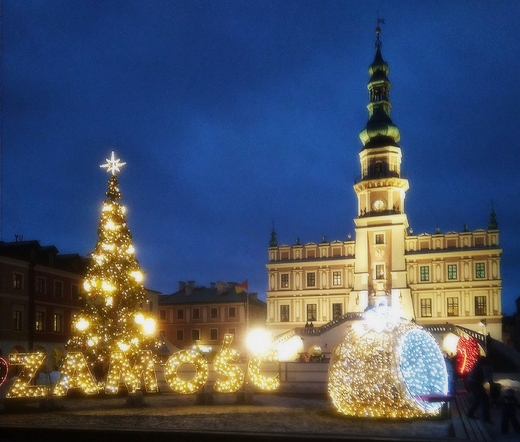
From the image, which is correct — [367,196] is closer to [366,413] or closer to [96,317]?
[96,317]

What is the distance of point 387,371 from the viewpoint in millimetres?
14992

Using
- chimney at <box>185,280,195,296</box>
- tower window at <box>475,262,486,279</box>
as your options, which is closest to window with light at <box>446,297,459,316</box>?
tower window at <box>475,262,486,279</box>

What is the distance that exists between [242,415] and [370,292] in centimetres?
4281

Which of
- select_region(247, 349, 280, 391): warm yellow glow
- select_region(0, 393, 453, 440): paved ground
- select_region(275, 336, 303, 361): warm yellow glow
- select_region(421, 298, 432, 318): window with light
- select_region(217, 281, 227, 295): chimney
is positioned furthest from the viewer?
select_region(217, 281, 227, 295): chimney

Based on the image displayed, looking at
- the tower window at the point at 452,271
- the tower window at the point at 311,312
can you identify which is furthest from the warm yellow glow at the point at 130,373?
the tower window at the point at 452,271

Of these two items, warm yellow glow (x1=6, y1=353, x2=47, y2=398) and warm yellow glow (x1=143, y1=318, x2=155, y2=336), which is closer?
warm yellow glow (x1=6, y1=353, x2=47, y2=398)

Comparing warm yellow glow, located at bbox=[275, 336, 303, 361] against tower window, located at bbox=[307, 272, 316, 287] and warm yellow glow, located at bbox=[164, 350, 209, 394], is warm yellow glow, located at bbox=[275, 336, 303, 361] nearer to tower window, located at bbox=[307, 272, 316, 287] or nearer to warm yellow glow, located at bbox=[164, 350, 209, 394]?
tower window, located at bbox=[307, 272, 316, 287]

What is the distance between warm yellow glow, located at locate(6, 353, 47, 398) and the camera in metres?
18.6

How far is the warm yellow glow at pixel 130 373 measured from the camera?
20109 millimetres

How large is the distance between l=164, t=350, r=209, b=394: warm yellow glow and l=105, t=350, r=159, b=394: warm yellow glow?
97cm

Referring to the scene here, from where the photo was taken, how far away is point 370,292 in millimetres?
58656

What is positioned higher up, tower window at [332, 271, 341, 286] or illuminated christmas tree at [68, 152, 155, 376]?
tower window at [332, 271, 341, 286]

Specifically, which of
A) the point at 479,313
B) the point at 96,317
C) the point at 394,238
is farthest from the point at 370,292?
the point at 96,317

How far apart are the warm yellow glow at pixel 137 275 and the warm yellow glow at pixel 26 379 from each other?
5.73 m
